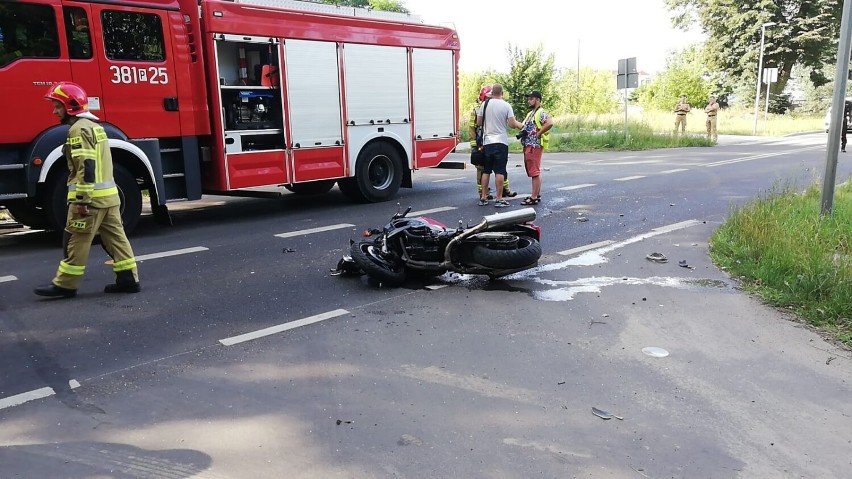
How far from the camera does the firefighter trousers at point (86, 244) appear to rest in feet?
18.5

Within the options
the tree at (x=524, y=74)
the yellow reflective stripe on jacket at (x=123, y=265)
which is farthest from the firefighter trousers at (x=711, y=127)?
the yellow reflective stripe on jacket at (x=123, y=265)

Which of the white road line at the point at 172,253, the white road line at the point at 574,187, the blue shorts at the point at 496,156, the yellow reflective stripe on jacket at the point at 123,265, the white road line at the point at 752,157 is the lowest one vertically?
the white road line at the point at 172,253

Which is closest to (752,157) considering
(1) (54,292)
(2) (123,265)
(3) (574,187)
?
(3) (574,187)

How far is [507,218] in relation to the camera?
18.8ft

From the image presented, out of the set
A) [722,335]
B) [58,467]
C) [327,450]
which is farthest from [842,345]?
[58,467]

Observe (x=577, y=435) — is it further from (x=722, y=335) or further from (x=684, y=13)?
(x=684, y=13)

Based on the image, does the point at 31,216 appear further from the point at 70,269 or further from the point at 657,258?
the point at 657,258

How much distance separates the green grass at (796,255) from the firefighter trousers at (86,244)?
220 inches

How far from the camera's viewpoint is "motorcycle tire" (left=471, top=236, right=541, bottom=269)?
5.67 meters

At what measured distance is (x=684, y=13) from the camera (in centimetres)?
4950

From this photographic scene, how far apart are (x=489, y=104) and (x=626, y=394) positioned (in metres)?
7.21

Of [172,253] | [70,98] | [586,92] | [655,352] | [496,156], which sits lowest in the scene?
[655,352]

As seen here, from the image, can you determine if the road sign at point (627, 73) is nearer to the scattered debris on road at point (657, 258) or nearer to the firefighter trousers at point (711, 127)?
the firefighter trousers at point (711, 127)

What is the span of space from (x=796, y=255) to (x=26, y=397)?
19.7 feet
